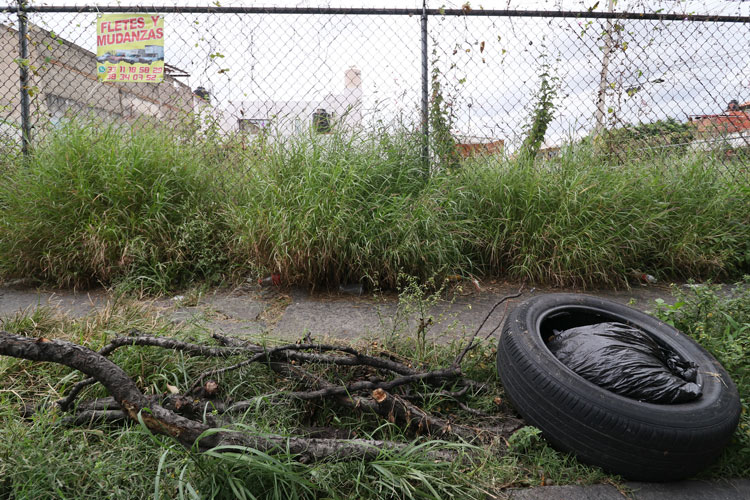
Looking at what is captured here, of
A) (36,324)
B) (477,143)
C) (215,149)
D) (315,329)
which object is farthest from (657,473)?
(215,149)

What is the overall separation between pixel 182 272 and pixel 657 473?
130 inches

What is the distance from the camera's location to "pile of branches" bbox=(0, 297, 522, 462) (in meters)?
1.27

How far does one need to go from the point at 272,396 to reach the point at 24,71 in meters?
4.37

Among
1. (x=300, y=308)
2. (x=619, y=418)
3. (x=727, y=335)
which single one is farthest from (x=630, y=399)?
(x=300, y=308)

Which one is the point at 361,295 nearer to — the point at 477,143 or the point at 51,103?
the point at 477,143

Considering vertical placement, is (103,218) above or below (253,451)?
above

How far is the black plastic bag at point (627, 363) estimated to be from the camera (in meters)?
1.56

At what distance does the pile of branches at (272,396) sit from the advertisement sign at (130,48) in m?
3.32

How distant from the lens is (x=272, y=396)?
1603mm

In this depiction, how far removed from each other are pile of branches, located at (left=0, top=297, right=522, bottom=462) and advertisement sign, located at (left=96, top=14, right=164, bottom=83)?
3.32 metres

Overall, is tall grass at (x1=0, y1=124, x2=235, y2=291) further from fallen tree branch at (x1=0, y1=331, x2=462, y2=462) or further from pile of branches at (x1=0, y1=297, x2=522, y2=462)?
fallen tree branch at (x1=0, y1=331, x2=462, y2=462)

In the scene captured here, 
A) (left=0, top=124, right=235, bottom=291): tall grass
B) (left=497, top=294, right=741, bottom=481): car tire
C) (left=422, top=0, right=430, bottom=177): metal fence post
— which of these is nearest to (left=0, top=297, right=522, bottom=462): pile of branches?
(left=497, top=294, right=741, bottom=481): car tire

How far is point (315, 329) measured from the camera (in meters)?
2.53

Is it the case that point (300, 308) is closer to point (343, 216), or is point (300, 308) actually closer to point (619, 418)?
point (343, 216)
